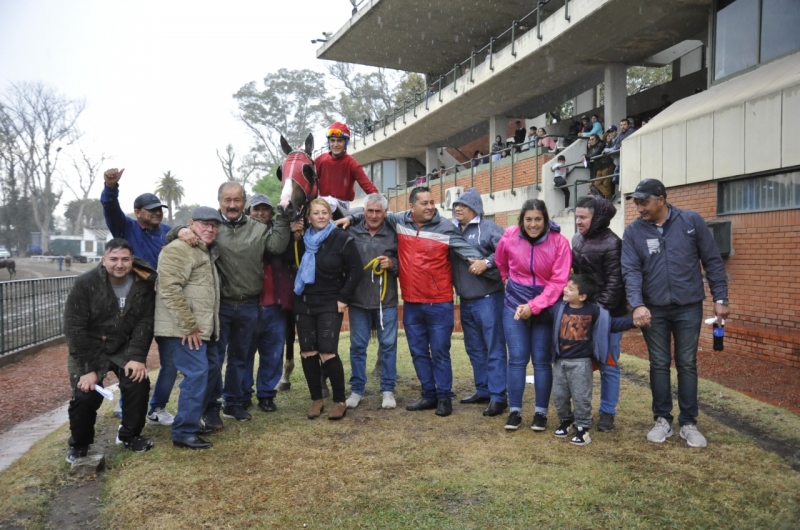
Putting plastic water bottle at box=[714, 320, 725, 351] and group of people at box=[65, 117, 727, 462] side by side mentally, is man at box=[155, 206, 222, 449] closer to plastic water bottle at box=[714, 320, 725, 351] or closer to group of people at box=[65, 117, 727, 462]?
group of people at box=[65, 117, 727, 462]

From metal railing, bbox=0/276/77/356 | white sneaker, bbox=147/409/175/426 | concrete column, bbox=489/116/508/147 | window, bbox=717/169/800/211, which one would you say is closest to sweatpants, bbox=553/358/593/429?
white sneaker, bbox=147/409/175/426

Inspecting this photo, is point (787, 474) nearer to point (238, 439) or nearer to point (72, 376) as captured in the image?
point (238, 439)

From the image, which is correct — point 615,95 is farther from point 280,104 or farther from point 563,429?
point 280,104

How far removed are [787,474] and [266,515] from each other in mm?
3389

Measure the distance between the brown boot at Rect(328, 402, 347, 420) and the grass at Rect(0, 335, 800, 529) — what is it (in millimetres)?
86

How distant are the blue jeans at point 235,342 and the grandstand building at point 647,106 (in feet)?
22.5

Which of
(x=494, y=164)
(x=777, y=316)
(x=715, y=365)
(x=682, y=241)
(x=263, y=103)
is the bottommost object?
(x=715, y=365)

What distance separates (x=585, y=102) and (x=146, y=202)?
70.9 feet

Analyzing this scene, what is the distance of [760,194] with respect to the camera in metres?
8.67

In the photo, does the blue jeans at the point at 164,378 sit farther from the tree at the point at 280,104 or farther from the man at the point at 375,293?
the tree at the point at 280,104

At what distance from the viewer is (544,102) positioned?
22.1 meters

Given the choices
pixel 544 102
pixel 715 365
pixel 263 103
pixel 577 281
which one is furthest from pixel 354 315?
pixel 263 103

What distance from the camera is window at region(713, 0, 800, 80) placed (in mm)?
9398

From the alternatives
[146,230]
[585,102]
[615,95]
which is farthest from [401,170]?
[146,230]
